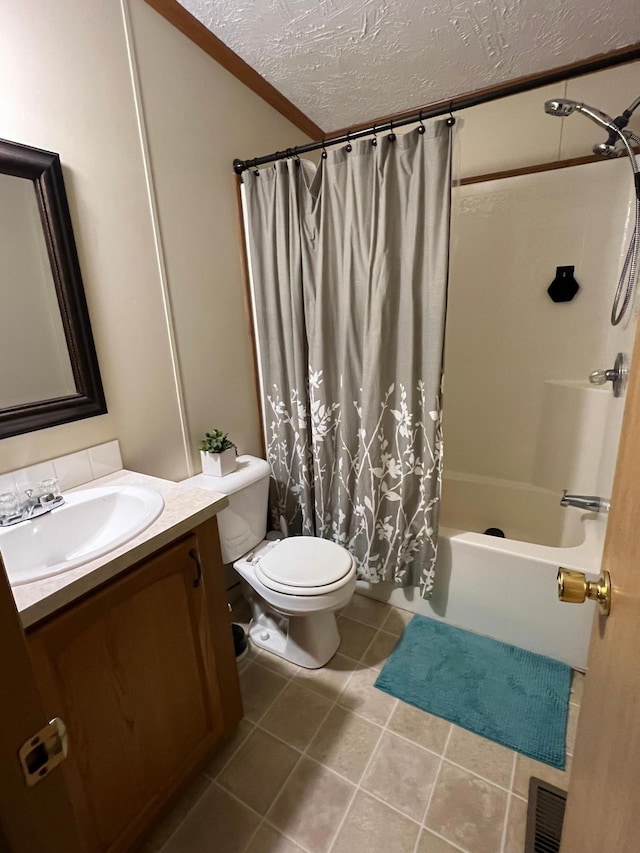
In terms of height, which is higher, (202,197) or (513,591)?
(202,197)

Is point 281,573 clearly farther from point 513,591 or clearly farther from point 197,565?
point 513,591

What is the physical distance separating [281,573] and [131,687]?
0.63 m

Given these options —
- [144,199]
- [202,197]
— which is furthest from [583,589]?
[202,197]

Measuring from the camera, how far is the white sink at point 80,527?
3.44 ft

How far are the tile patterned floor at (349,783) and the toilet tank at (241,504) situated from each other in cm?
55

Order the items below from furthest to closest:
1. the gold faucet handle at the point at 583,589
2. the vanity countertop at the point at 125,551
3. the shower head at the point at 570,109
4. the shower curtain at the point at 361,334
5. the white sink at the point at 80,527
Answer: the shower curtain at the point at 361,334
the shower head at the point at 570,109
the white sink at the point at 80,527
the vanity countertop at the point at 125,551
the gold faucet handle at the point at 583,589

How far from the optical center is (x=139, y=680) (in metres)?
1.01

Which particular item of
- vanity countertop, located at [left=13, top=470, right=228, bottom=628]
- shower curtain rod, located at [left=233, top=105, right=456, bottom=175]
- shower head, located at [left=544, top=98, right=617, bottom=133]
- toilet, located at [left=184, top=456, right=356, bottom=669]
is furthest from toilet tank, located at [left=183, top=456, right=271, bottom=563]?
shower head, located at [left=544, top=98, right=617, bottom=133]

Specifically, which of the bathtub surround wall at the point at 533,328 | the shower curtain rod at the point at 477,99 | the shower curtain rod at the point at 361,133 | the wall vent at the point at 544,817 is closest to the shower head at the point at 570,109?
the shower curtain rod at the point at 477,99

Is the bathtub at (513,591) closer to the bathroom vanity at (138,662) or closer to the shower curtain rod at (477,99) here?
the bathroom vanity at (138,662)

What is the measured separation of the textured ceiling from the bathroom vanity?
5.41 ft

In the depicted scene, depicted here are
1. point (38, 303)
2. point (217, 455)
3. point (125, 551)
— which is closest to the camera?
point (125, 551)

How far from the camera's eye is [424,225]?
144cm

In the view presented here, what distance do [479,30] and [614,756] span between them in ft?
6.88
